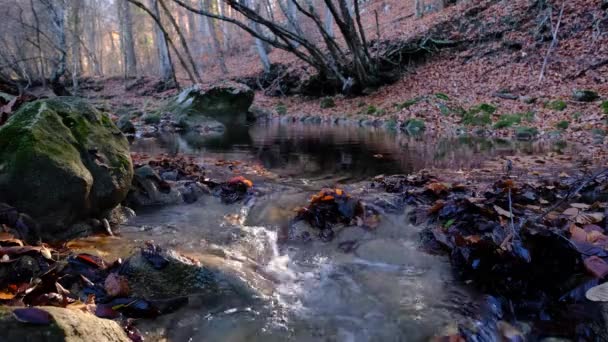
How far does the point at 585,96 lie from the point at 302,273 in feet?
33.4

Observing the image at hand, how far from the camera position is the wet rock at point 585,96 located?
33.0 feet

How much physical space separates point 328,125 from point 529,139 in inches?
269

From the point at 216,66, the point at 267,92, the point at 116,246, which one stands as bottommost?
the point at 116,246

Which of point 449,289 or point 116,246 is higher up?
point 116,246

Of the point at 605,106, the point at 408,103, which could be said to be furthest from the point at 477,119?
the point at 408,103

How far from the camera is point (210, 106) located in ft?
53.0

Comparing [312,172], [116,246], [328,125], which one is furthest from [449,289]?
[328,125]

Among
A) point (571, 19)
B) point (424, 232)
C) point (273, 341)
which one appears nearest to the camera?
point (273, 341)

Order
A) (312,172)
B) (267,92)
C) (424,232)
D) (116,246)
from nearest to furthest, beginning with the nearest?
(116,246), (424,232), (312,172), (267,92)

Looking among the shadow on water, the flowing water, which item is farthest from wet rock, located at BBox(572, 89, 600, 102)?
the flowing water

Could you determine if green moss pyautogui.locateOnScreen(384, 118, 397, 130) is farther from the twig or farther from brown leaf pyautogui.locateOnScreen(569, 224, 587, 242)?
brown leaf pyautogui.locateOnScreen(569, 224, 587, 242)

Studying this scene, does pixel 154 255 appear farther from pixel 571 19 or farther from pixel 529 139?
pixel 571 19

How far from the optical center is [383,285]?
2.97 meters

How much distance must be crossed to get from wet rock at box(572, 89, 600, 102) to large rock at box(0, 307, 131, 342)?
11.7m
